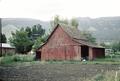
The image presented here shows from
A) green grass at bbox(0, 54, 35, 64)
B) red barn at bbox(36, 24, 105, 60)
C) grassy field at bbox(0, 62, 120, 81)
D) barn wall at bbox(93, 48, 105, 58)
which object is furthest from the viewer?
barn wall at bbox(93, 48, 105, 58)

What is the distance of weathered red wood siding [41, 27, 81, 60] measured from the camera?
56.2 metres

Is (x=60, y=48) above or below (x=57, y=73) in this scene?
above

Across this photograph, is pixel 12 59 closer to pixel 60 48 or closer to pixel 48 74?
pixel 60 48

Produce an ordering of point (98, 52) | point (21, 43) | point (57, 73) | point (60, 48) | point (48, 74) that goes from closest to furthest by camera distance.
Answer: point (48, 74) < point (57, 73) < point (60, 48) < point (98, 52) < point (21, 43)

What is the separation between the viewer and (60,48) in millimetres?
57594

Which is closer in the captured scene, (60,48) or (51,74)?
(51,74)

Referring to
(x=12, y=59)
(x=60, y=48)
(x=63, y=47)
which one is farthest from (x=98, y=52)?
(x=12, y=59)

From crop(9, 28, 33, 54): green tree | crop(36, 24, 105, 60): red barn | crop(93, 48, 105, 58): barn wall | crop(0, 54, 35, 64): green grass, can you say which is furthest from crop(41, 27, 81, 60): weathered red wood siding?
crop(9, 28, 33, 54): green tree

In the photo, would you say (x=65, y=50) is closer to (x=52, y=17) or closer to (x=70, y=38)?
(x=70, y=38)

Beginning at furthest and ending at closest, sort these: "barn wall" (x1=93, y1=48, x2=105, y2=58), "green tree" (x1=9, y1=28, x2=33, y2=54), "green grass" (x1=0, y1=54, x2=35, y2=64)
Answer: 1. "green tree" (x1=9, y1=28, x2=33, y2=54)
2. "barn wall" (x1=93, y1=48, x2=105, y2=58)
3. "green grass" (x1=0, y1=54, x2=35, y2=64)

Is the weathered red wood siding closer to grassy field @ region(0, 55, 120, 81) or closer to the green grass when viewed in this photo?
the green grass

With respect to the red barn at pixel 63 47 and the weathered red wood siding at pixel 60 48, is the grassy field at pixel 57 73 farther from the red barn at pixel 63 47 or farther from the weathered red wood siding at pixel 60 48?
the red barn at pixel 63 47

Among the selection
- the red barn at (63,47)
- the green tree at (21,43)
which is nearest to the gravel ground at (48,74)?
the red barn at (63,47)

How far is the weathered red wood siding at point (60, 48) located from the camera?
184 ft
